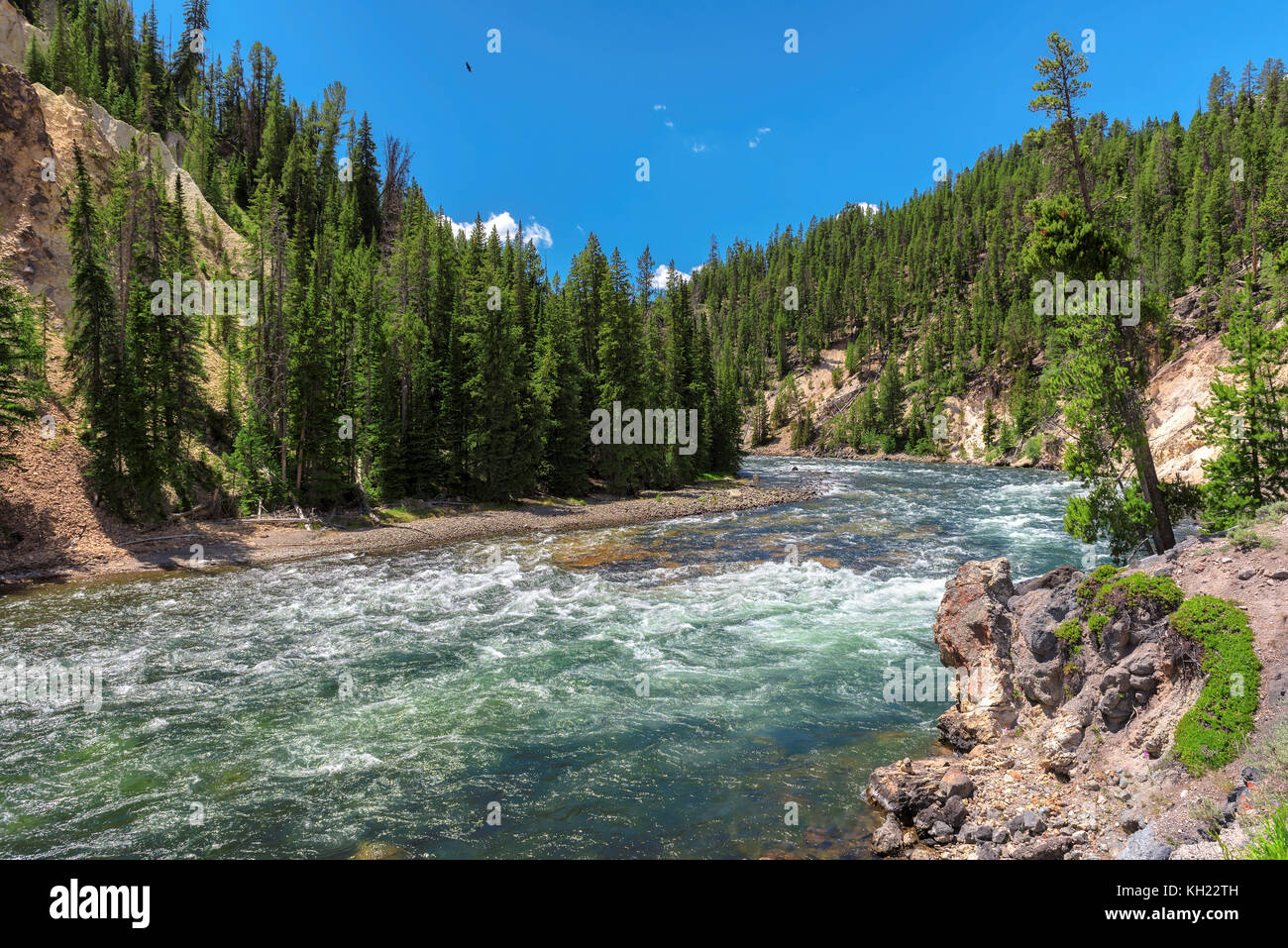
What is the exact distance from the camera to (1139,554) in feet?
56.7

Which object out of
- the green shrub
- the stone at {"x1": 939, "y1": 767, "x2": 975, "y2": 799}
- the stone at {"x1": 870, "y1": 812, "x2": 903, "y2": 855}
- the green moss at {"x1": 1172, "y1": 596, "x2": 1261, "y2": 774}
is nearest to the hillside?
the green moss at {"x1": 1172, "y1": 596, "x2": 1261, "y2": 774}

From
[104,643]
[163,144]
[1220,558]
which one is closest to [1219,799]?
[1220,558]

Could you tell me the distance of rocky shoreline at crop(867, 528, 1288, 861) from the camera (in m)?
6.91

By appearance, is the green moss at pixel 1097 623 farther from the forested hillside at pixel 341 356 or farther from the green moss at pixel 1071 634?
the forested hillside at pixel 341 356

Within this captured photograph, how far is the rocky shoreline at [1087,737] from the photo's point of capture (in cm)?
691

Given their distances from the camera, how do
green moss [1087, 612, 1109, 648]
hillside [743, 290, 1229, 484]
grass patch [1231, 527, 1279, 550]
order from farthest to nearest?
hillside [743, 290, 1229, 484] < green moss [1087, 612, 1109, 648] < grass patch [1231, 527, 1279, 550]

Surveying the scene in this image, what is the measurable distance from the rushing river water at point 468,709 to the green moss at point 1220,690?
4.27 metres

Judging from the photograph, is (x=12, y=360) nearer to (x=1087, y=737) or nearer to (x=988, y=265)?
(x=1087, y=737)

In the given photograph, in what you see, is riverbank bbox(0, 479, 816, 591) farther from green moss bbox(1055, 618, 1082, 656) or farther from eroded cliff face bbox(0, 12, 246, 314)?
green moss bbox(1055, 618, 1082, 656)

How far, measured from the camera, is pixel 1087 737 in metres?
9.33

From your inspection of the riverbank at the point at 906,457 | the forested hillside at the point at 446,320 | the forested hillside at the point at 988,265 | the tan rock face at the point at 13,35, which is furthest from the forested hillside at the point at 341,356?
the riverbank at the point at 906,457

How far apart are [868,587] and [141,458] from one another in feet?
116

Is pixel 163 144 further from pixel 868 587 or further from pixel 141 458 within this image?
pixel 868 587

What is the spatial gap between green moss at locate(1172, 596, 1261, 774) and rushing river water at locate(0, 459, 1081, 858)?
427 centimetres
